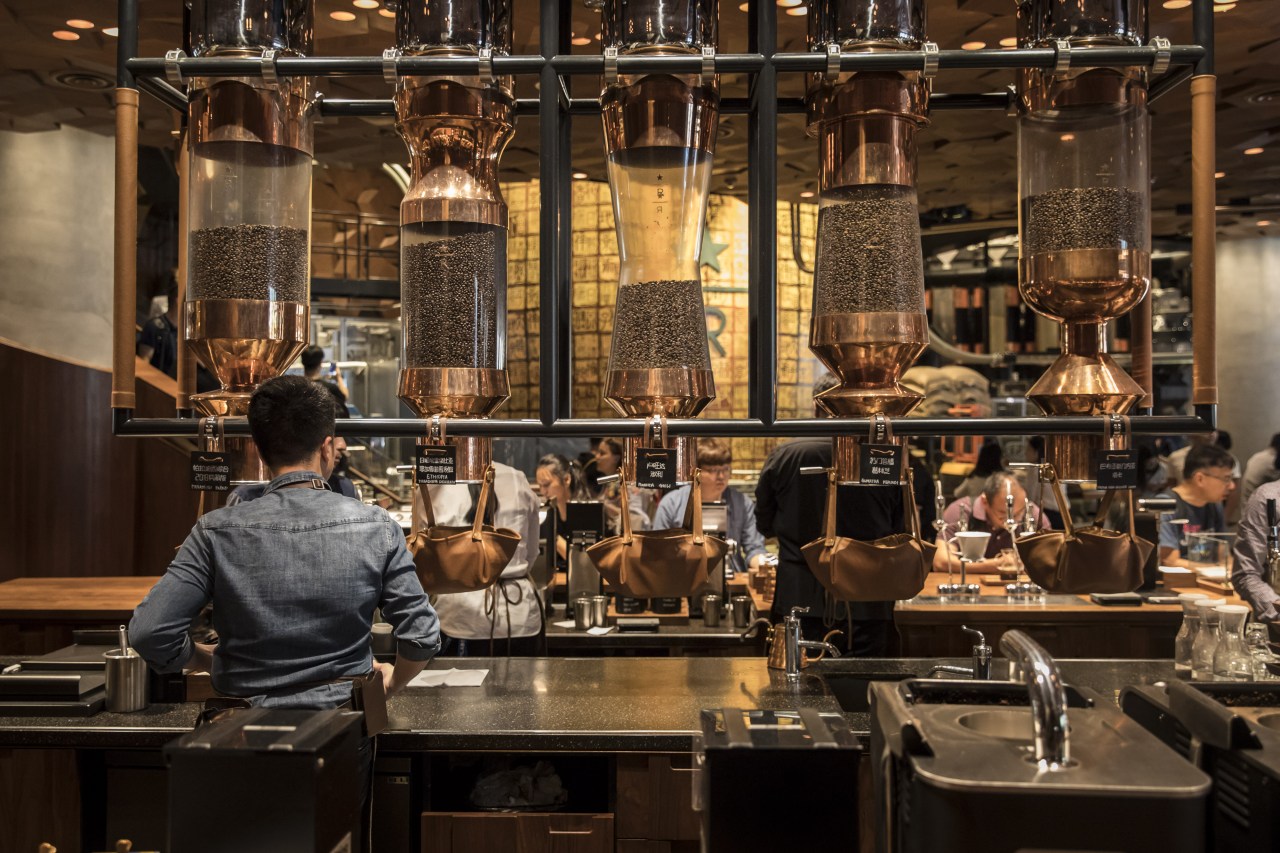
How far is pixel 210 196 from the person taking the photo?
174cm

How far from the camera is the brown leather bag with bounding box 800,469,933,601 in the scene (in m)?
1.72

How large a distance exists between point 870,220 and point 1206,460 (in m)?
5.08

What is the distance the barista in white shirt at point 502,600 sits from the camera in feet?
13.8

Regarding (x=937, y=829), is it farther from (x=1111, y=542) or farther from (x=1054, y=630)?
(x=1054, y=630)

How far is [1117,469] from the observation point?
1648 mm

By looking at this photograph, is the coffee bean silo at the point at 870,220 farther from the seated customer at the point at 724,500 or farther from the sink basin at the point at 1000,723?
the seated customer at the point at 724,500

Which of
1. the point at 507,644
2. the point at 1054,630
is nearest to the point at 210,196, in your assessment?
the point at 507,644

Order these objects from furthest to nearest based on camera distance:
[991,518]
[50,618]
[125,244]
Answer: [991,518] → [50,618] → [125,244]

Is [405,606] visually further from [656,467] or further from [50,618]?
[50,618]

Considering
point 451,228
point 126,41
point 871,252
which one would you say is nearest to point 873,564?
point 871,252

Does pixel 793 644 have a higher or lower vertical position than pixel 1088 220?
lower

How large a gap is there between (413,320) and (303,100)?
41 centimetres

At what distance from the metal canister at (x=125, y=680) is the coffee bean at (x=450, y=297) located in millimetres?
1394

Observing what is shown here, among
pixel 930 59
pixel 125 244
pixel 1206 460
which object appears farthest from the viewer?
pixel 1206 460
